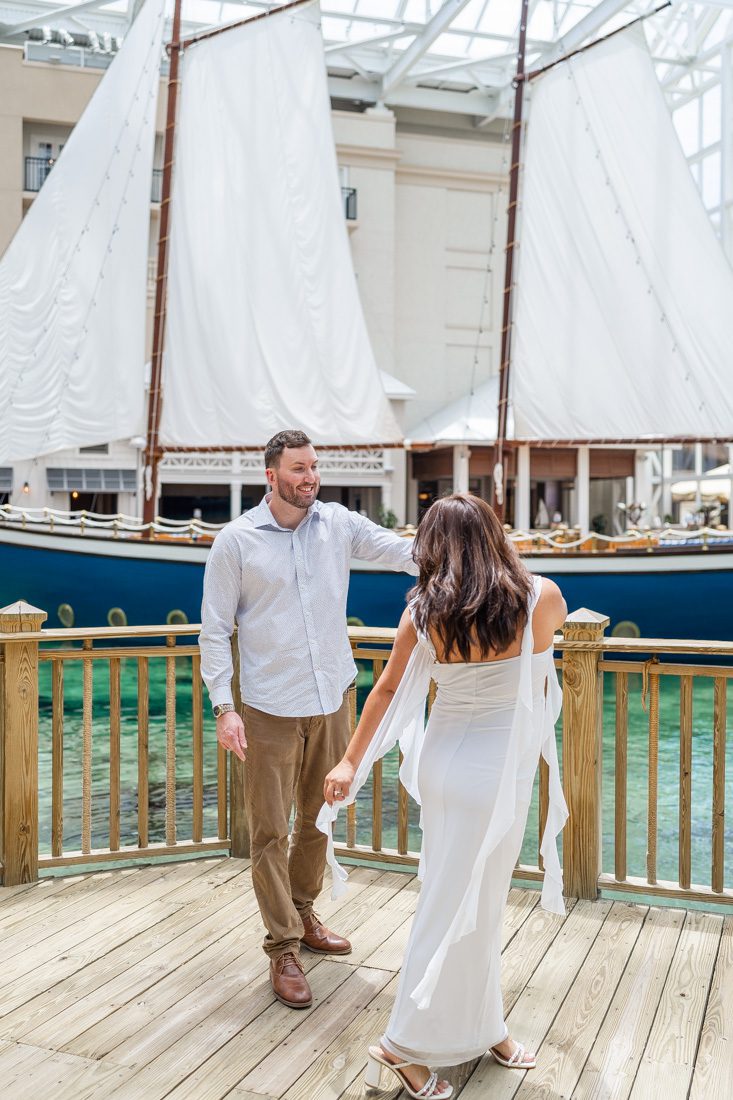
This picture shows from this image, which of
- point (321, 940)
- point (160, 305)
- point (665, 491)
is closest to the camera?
point (321, 940)

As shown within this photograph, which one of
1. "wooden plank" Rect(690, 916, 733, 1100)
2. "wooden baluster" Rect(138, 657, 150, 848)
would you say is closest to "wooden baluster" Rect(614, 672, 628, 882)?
"wooden plank" Rect(690, 916, 733, 1100)

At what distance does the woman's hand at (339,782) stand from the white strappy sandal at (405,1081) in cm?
62

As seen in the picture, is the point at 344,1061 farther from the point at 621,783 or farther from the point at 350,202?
the point at 350,202

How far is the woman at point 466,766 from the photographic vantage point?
241 cm

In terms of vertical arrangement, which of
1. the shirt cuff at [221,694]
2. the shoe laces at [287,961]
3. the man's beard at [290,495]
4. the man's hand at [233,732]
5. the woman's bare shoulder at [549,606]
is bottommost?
the shoe laces at [287,961]

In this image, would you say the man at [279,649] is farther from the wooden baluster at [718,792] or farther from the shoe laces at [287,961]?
the wooden baluster at [718,792]

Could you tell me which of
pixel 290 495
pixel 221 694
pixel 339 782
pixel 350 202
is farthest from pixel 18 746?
pixel 350 202

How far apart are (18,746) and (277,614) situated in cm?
144

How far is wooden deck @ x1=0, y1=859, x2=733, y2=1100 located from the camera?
8.82ft

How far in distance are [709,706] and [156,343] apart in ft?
27.1

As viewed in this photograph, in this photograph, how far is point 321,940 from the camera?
3.47 m

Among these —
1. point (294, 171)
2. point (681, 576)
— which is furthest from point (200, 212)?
point (681, 576)

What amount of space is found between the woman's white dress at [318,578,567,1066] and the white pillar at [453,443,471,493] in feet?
59.9

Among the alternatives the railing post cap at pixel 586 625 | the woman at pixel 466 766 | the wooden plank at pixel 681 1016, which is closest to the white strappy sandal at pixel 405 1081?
the woman at pixel 466 766
